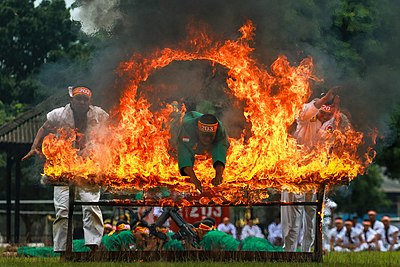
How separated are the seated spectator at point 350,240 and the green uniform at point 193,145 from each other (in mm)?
10771

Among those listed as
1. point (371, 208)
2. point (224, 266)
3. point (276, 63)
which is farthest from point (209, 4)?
point (371, 208)

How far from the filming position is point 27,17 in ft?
109

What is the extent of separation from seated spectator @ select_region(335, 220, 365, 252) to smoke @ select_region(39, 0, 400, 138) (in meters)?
3.45

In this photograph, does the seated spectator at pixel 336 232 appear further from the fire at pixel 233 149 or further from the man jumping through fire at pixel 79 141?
the man jumping through fire at pixel 79 141

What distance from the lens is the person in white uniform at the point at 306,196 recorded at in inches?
487

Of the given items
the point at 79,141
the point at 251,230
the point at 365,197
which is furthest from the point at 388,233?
the point at 365,197

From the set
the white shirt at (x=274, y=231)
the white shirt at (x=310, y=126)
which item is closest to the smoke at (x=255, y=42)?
the white shirt at (x=310, y=126)

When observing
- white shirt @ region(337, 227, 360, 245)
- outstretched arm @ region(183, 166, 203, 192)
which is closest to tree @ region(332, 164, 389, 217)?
white shirt @ region(337, 227, 360, 245)

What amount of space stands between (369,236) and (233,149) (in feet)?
35.5

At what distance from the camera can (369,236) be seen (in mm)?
21719

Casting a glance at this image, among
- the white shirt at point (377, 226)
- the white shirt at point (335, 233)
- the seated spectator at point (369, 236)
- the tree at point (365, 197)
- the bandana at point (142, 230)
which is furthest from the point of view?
the tree at point (365, 197)

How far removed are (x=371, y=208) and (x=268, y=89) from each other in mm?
34038

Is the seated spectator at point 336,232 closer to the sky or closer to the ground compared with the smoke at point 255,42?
closer to the ground

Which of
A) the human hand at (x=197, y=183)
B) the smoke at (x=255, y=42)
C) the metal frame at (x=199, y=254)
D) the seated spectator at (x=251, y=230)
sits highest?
the smoke at (x=255, y=42)
